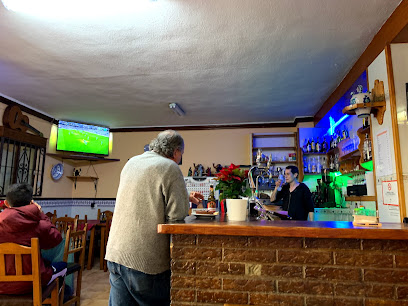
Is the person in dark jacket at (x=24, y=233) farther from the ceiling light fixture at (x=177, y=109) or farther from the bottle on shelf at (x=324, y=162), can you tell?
the bottle on shelf at (x=324, y=162)

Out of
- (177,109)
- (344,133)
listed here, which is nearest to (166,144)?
(177,109)

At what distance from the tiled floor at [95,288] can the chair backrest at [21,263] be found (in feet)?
5.20

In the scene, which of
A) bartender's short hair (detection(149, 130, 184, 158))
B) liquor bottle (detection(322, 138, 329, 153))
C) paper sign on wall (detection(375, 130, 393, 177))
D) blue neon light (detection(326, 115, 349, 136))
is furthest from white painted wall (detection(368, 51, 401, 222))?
liquor bottle (detection(322, 138, 329, 153))

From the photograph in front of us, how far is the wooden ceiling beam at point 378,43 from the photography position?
8.40 feet

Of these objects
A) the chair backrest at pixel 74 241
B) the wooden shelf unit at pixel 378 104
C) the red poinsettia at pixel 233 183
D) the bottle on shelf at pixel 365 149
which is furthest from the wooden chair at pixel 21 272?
the bottle on shelf at pixel 365 149

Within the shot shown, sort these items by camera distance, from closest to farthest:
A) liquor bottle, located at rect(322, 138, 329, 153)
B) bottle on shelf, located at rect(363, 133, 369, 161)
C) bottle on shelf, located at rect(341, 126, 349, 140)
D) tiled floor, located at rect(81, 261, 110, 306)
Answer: bottle on shelf, located at rect(363, 133, 369, 161) → tiled floor, located at rect(81, 261, 110, 306) → bottle on shelf, located at rect(341, 126, 349, 140) → liquor bottle, located at rect(322, 138, 329, 153)

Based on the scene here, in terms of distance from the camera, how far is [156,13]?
8.93ft

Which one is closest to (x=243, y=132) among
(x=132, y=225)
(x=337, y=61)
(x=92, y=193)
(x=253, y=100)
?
(x=253, y=100)

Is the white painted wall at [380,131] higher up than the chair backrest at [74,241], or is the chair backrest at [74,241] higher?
the white painted wall at [380,131]

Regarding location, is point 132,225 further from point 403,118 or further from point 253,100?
point 253,100

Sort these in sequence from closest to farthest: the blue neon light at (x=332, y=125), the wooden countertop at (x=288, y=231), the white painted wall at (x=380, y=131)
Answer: the wooden countertop at (x=288, y=231)
the white painted wall at (x=380, y=131)
the blue neon light at (x=332, y=125)

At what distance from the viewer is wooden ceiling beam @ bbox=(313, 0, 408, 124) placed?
2.56 m

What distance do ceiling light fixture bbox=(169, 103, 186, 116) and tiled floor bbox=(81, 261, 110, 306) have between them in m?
3.05

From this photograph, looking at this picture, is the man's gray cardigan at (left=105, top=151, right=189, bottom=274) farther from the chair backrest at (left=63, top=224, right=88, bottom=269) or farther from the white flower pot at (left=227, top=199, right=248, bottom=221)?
the chair backrest at (left=63, top=224, right=88, bottom=269)
